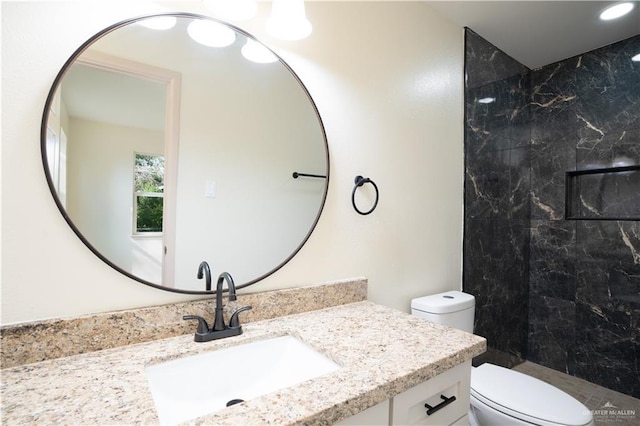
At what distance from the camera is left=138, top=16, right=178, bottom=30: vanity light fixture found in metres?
1.00

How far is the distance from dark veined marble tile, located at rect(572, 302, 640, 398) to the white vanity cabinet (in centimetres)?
197

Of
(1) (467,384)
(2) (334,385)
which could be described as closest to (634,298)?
(1) (467,384)

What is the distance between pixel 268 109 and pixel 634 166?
97.7 inches

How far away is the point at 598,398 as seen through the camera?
2.15 metres

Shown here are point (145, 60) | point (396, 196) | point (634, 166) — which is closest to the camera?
point (145, 60)

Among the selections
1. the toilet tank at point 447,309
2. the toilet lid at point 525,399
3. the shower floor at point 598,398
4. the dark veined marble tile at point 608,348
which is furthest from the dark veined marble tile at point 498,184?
the shower floor at point 598,398

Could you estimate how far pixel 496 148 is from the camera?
227 cm

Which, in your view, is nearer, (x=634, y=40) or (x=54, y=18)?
(x=54, y=18)

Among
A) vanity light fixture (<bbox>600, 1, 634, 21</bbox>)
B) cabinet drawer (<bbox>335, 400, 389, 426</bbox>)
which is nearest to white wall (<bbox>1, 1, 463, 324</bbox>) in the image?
cabinet drawer (<bbox>335, 400, 389, 426</bbox>)

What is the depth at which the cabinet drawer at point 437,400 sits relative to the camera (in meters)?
0.83

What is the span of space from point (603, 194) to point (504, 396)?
5.95 feet

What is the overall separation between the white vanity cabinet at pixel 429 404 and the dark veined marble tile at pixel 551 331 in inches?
79.4

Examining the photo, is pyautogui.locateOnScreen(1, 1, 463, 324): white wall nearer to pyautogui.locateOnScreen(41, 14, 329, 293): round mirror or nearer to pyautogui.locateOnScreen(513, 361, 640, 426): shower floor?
pyautogui.locateOnScreen(41, 14, 329, 293): round mirror

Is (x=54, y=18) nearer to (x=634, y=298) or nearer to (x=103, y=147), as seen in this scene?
(x=103, y=147)
